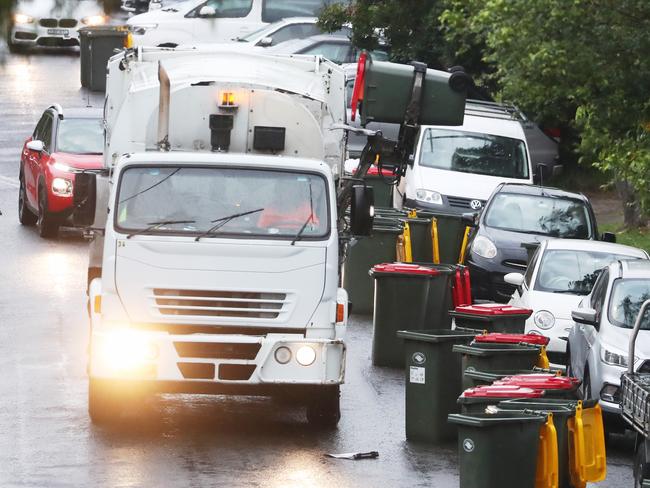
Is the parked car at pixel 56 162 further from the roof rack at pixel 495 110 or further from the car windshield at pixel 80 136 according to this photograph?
the roof rack at pixel 495 110

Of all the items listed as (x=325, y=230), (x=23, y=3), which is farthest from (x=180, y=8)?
(x=23, y=3)

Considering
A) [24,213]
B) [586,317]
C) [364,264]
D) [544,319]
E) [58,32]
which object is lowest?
[24,213]

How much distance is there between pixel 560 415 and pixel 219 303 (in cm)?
302

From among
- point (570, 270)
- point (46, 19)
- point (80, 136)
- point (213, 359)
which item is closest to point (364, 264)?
point (570, 270)

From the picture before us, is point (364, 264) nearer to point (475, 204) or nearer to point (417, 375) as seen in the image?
point (475, 204)

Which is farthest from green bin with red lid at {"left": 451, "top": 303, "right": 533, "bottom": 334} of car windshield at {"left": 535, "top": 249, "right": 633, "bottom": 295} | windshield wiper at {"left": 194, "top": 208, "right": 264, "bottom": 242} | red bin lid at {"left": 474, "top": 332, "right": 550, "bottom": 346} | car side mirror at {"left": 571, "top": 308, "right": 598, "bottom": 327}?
windshield wiper at {"left": 194, "top": 208, "right": 264, "bottom": 242}

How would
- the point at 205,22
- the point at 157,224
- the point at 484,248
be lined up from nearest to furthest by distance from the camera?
1. the point at 157,224
2. the point at 484,248
3. the point at 205,22

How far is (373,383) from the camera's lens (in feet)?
48.1

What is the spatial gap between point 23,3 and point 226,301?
783 cm

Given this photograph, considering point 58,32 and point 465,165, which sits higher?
point 58,32

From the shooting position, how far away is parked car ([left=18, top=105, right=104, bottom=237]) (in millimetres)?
21953

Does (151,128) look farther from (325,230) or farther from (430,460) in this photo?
(430,460)

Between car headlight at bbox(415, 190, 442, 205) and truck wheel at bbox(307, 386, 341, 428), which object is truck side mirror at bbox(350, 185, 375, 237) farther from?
car headlight at bbox(415, 190, 442, 205)

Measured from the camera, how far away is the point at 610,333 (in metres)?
12.8
